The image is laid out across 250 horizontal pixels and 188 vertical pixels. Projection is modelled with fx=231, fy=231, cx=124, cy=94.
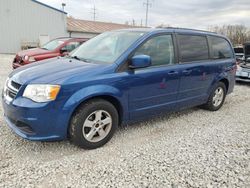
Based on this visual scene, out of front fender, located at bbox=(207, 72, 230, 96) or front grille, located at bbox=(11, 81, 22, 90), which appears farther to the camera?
front fender, located at bbox=(207, 72, 230, 96)

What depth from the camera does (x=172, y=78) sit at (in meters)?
4.03

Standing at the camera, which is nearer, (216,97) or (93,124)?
(93,124)

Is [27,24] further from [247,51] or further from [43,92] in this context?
[43,92]

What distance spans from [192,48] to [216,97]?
150 centimetres

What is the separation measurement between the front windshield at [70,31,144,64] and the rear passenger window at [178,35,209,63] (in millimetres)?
915

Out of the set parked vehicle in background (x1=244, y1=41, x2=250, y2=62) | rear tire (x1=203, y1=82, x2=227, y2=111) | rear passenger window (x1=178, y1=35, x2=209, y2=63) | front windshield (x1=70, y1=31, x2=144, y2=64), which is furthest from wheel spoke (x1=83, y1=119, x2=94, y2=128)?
parked vehicle in background (x1=244, y1=41, x2=250, y2=62)

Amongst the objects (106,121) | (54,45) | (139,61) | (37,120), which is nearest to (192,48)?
(139,61)

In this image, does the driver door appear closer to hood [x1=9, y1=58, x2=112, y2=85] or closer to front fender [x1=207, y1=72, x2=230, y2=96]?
hood [x1=9, y1=58, x2=112, y2=85]

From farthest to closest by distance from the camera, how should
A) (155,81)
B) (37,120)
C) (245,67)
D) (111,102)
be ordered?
(245,67) → (155,81) → (111,102) → (37,120)

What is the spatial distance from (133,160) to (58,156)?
3.28ft

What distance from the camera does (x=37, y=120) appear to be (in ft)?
9.36

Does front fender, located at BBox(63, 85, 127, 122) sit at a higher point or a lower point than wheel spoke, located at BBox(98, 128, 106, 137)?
higher

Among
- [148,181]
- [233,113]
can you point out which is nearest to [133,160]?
[148,181]

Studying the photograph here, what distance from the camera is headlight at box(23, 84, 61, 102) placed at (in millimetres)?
2852
